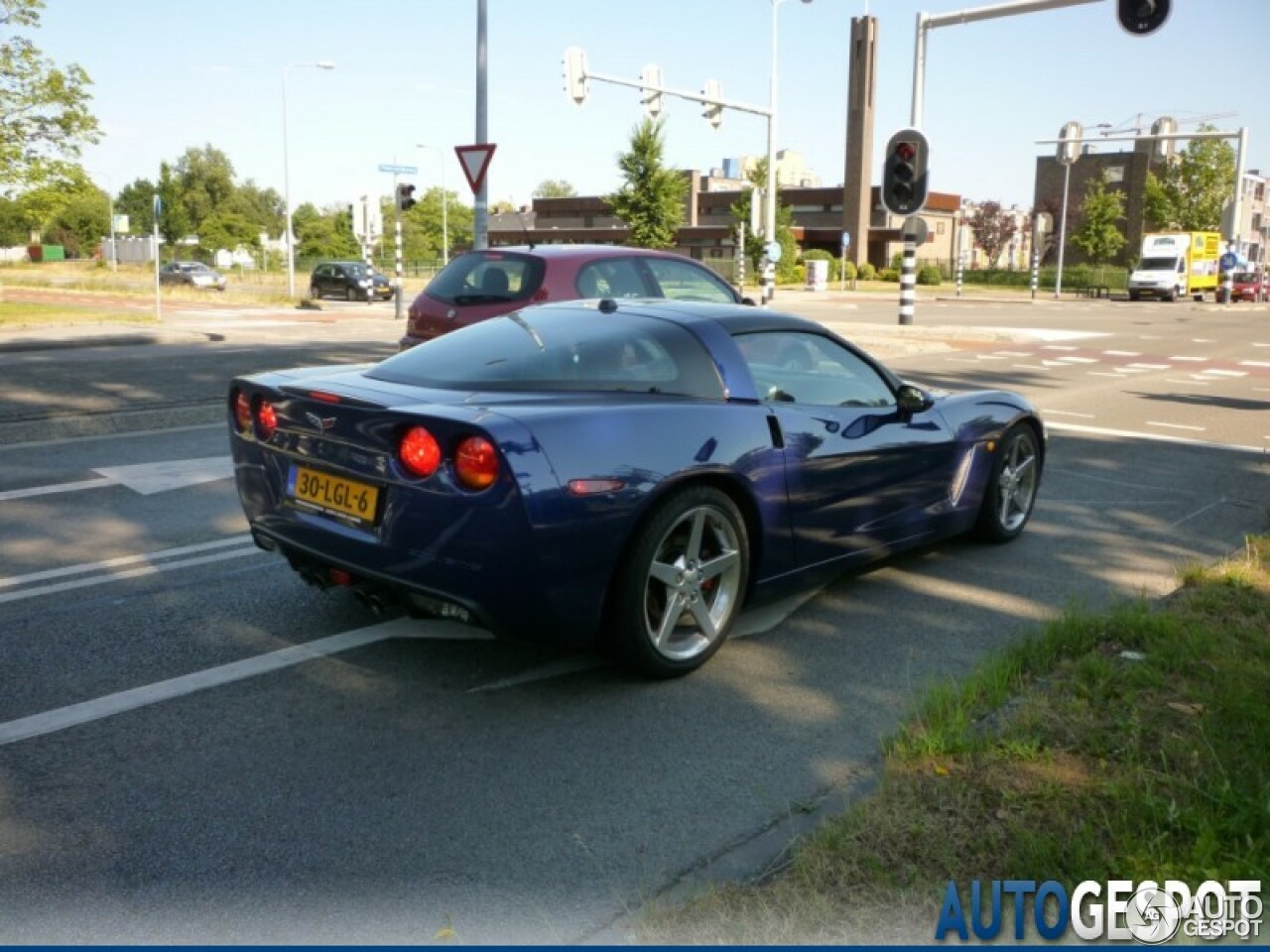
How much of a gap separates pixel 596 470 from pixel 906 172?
1654 centimetres

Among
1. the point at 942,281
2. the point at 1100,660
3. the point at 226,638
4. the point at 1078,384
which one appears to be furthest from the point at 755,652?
the point at 942,281

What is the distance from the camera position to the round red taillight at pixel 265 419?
A: 4360 millimetres

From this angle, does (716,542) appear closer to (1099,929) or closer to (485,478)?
(485,478)

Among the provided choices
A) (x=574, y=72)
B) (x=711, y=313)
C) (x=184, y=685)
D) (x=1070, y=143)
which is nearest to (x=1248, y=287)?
(x=1070, y=143)

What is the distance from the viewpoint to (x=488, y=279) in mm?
10430

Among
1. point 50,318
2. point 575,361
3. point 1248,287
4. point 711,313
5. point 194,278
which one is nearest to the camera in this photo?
point 575,361

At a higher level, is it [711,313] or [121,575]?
[711,313]

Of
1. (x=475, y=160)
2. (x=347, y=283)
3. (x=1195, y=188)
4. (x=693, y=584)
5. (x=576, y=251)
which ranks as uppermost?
(x=1195, y=188)

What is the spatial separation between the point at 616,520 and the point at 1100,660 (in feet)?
5.96

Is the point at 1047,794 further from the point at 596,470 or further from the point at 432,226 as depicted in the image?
the point at 432,226

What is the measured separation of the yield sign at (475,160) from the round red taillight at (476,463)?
538 inches

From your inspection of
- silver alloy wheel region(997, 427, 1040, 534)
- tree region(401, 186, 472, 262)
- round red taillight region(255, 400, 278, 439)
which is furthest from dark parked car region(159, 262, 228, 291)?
tree region(401, 186, 472, 262)

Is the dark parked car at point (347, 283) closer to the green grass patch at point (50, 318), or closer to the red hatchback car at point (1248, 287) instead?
the green grass patch at point (50, 318)

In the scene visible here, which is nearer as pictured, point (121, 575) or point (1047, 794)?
point (1047, 794)
